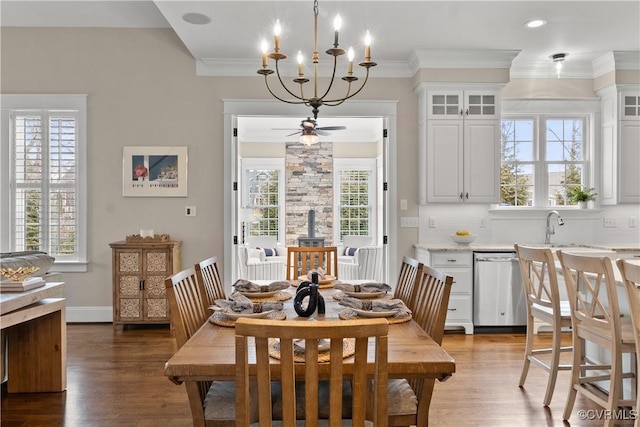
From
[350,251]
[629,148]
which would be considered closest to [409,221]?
[629,148]

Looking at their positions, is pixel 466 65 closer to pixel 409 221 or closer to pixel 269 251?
pixel 409 221

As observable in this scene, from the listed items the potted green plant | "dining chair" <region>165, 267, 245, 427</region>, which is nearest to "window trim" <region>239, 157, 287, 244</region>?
the potted green plant

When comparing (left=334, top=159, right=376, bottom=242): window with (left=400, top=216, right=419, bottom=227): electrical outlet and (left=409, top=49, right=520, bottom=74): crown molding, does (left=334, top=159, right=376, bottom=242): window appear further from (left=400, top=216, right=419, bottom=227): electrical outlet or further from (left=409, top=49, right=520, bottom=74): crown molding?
(left=409, top=49, right=520, bottom=74): crown molding

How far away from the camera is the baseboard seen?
15.9ft

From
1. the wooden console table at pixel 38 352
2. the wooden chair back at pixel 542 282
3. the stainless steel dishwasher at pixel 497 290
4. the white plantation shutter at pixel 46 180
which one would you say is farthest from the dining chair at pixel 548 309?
the white plantation shutter at pixel 46 180

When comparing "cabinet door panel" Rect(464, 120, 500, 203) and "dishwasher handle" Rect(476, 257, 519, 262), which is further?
"cabinet door panel" Rect(464, 120, 500, 203)

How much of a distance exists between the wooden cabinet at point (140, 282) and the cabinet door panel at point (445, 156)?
9.23 ft

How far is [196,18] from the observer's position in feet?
12.5

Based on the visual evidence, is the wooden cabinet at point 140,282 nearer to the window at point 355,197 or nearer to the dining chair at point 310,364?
the dining chair at point 310,364

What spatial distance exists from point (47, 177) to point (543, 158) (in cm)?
557

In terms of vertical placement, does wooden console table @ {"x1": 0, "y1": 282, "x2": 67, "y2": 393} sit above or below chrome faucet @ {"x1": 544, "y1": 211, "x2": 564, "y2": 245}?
below

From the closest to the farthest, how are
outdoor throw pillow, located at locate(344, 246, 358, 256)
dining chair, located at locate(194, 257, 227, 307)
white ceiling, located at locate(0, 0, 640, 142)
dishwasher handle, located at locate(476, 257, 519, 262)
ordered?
dining chair, located at locate(194, 257, 227, 307) → white ceiling, located at locate(0, 0, 640, 142) → dishwasher handle, located at locate(476, 257, 519, 262) → outdoor throw pillow, located at locate(344, 246, 358, 256)

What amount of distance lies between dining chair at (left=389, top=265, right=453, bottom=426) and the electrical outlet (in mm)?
2416

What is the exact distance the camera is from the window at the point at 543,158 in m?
5.23
